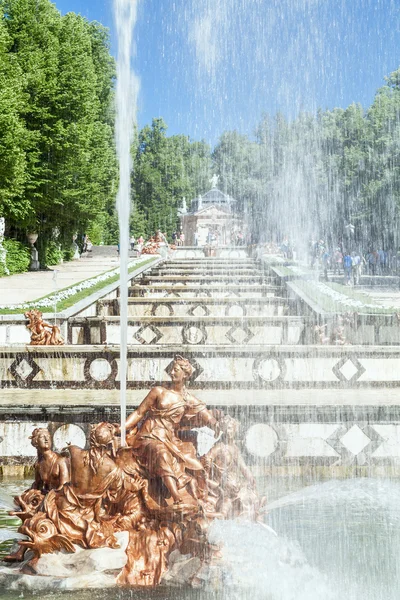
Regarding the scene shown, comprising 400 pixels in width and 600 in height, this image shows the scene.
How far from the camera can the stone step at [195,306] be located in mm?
17516

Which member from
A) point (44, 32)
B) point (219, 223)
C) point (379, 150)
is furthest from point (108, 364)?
point (219, 223)

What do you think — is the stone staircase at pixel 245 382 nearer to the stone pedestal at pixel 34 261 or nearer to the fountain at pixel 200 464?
the fountain at pixel 200 464

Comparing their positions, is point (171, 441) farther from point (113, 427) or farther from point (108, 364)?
point (108, 364)

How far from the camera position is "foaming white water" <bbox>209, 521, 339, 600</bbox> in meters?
5.48

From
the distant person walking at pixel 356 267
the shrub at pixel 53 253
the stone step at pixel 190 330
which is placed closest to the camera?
the stone step at pixel 190 330

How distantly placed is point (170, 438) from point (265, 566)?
3.63 ft

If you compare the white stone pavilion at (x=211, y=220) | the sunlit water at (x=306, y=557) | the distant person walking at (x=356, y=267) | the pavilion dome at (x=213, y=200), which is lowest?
the sunlit water at (x=306, y=557)

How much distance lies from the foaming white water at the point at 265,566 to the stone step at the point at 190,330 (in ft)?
26.7

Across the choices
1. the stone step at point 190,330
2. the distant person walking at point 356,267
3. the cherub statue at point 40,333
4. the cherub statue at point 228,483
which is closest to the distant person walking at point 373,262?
the distant person walking at point 356,267

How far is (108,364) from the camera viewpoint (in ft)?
34.7

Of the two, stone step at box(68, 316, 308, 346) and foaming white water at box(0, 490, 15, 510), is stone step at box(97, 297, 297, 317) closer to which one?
stone step at box(68, 316, 308, 346)

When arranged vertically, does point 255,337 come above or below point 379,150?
below

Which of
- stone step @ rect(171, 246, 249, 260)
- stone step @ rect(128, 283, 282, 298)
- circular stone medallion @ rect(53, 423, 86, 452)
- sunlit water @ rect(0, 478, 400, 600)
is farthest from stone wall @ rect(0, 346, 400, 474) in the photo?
stone step @ rect(171, 246, 249, 260)

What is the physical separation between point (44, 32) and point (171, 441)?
2933 cm
